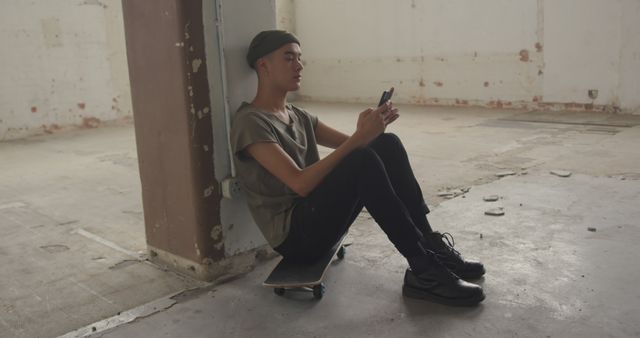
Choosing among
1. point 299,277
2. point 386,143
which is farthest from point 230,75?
point 299,277

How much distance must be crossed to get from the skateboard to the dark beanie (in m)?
0.79

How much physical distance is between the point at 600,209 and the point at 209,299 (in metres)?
2.07

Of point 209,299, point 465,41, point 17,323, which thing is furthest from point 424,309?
point 465,41

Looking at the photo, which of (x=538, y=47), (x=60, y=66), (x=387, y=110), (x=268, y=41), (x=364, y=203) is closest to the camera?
(x=364, y=203)

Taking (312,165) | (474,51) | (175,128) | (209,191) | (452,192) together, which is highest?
(474,51)

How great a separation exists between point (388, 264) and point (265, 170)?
67 cm

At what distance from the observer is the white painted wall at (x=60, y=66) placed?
23.3 feet

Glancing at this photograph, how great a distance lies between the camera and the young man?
1893 mm

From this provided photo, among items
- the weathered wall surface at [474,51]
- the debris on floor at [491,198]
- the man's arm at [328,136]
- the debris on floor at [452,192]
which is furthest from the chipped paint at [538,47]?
the man's arm at [328,136]

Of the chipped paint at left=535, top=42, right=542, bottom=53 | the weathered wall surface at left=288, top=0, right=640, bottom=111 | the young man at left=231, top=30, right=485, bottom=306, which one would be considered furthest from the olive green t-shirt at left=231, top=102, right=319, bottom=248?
the chipped paint at left=535, top=42, right=542, bottom=53

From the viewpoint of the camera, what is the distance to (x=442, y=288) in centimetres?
193

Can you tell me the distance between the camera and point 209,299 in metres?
2.11

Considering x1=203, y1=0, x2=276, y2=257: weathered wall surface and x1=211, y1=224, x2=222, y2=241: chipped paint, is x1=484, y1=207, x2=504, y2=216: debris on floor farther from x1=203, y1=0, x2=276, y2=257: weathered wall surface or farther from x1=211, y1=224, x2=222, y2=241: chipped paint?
x1=211, y1=224, x2=222, y2=241: chipped paint

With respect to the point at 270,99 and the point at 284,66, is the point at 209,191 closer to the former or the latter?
the point at 270,99
